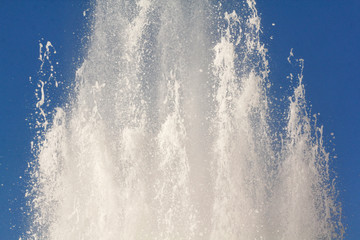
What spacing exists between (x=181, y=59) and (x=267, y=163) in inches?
113

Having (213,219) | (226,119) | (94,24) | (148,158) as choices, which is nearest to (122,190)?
(148,158)

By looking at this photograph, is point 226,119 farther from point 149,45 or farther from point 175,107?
point 149,45

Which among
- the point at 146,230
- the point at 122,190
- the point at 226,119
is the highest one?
the point at 226,119

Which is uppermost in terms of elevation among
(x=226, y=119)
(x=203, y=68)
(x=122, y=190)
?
(x=203, y=68)

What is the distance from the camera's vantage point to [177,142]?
10.5 m

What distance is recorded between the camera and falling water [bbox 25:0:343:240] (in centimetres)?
1008

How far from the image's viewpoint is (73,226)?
1017 cm

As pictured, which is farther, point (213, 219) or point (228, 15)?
point (228, 15)

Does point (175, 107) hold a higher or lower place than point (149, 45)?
lower

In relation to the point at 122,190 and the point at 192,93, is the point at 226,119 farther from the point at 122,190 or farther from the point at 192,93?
the point at 122,190

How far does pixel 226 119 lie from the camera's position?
1055cm

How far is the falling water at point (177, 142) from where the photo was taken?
33.1ft

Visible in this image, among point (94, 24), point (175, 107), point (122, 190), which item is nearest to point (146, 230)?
point (122, 190)

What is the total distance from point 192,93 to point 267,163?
7.01 ft
